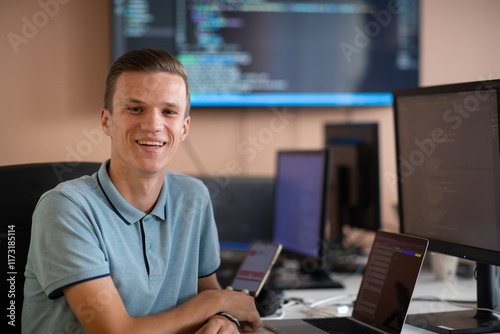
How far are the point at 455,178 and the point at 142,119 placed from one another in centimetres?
79

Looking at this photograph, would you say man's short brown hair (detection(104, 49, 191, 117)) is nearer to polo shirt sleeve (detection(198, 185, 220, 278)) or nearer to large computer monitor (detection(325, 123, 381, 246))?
polo shirt sleeve (detection(198, 185, 220, 278))

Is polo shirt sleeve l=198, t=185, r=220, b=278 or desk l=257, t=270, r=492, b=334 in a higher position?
polo shirt sleeve l=198, t=185, r=220, b=278

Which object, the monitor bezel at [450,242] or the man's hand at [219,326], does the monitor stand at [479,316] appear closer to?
the monitor bezel at [450,242]

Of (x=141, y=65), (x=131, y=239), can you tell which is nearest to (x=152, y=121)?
(x=141, y=65)

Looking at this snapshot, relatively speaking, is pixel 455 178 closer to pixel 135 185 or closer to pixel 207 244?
pixel 207 244

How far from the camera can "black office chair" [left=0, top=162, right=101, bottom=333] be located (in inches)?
51.9

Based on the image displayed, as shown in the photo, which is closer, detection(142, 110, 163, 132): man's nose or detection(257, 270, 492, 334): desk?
detection(142, 110, 163, 132): man's nose

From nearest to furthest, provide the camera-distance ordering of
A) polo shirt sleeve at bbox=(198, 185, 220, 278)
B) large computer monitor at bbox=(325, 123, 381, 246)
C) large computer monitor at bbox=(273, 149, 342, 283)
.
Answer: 1. polo shirt sleeve at bbox=(198, 185, 220, 278)
2. large computer monitor at bbox=(273, 149, 342, 283)
3. large computer monitor at bbox=(325, 123, 381, 246)

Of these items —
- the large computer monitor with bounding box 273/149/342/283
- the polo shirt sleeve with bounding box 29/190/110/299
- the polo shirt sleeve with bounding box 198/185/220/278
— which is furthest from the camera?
the large computer monitor with bounding box 273/149/342/283

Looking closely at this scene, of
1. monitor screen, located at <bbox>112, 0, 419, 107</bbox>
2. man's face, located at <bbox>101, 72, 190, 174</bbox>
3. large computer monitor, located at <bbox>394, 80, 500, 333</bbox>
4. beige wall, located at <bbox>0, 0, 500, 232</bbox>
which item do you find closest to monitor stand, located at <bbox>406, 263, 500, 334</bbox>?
large computer monitor, located at <bbox>394, 80, 500, 333</bbox>

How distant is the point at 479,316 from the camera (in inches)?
55.8

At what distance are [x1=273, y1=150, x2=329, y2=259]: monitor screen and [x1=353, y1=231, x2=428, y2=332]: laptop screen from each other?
0.41 m

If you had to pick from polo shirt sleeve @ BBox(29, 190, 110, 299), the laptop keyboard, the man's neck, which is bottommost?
the laptop keyboard

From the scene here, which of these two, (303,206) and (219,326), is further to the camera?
(303,206)
